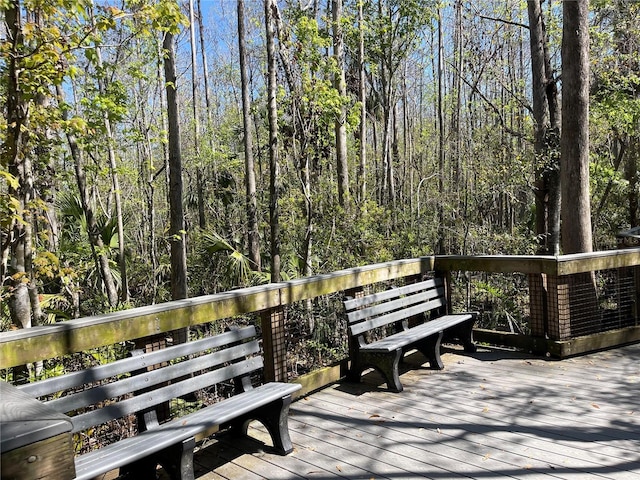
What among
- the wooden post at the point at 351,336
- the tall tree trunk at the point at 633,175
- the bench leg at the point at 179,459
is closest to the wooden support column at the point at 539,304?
the wooden post at the point at 351,336

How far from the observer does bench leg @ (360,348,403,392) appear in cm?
423

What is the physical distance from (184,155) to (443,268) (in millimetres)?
13270

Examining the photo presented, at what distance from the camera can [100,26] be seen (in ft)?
13.1

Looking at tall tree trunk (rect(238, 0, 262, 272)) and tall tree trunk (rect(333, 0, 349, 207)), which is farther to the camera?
tall tree trunk (rect(238, 0, 262, 272))

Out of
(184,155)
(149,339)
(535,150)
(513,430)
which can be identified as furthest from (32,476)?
(184,155)

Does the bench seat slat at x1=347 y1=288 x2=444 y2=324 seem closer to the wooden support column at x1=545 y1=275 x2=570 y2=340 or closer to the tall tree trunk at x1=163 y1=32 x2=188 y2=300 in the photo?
the wooden support column at x1=545 y1=275 x2=570 y2=340

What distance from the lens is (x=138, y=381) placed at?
8.93ft

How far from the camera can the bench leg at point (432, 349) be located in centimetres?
479

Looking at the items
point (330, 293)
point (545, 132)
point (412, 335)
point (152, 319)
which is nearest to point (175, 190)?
point (330, 293)

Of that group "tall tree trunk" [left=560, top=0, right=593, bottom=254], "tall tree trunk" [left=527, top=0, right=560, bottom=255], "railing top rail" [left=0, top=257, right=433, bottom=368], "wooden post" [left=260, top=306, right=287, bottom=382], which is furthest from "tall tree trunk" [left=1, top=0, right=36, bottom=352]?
"tall tree trunk" [left=527, top=0, right=560, bottom=255]

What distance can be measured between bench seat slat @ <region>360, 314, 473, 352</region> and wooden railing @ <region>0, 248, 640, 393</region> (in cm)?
50

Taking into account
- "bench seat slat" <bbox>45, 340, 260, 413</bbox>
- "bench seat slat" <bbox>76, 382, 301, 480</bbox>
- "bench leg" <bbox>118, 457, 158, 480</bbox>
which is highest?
"bench seat slat" <bbox>45, 340, 260, 413</bbox>

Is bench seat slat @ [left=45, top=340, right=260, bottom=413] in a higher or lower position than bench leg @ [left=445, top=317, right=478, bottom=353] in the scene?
higher

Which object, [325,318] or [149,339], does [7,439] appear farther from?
[325,318]
